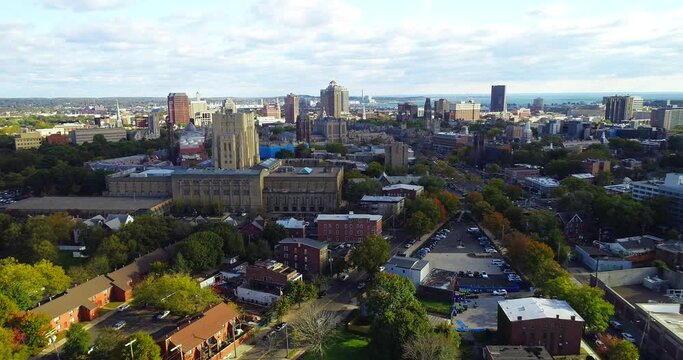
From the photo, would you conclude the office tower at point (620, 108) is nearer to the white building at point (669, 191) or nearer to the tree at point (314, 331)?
the white building at point (669, 191)

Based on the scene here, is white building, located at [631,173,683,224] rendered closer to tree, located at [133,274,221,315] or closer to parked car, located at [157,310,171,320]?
tree, located at [133,274,221,315]

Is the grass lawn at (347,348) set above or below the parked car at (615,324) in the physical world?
below

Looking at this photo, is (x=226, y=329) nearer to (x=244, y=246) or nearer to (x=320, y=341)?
(x=320, y=341)

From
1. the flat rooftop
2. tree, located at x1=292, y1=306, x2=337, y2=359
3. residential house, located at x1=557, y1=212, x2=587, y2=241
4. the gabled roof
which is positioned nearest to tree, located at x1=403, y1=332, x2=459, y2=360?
tree, located at x1=292, y1=306, x2=337, y2=359

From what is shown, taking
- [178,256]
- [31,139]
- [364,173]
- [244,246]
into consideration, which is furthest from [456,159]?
[31,139]

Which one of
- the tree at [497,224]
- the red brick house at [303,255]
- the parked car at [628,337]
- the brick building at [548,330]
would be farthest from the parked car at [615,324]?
the red brick house at [303,255]

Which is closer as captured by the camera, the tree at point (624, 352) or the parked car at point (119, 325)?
the tree at point (624, 352)
